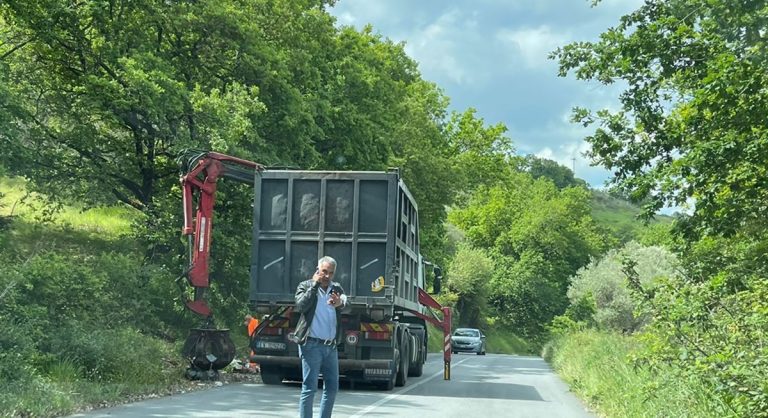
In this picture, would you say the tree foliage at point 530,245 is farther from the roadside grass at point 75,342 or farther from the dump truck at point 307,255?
the dump truck at point 307,255

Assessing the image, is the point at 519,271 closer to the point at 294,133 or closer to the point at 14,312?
A: the point at 294,133

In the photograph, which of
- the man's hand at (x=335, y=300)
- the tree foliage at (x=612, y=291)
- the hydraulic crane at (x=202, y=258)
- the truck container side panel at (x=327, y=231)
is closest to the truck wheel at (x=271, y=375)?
the hydraulic crane at (x=202, y=258)

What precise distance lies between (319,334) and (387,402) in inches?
211

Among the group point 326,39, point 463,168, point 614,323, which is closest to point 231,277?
point 326,39

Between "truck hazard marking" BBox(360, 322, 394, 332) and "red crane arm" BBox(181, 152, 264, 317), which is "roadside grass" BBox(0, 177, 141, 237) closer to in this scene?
"red crane arm" BBox(181, 152, 264, 317)

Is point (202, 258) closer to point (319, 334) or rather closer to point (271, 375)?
point (271, 375)

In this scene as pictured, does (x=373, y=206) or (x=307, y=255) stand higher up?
(x=373, y=206)

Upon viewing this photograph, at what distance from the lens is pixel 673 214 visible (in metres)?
14.6

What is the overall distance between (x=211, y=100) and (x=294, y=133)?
4.42 m

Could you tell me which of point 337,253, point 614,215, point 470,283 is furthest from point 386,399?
point 614,215

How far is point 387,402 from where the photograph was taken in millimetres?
12906

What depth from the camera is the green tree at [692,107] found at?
11328 millimetres

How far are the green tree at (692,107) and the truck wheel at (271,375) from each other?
Answer: 743 cm

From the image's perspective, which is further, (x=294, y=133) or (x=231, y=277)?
(x=294, y=133)
